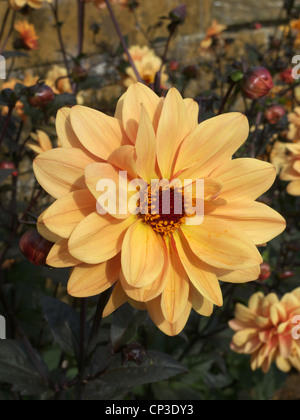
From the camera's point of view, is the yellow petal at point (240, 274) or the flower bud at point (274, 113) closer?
the yellow petal at point (240, 274)

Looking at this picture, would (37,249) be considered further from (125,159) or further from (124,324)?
(124,324)

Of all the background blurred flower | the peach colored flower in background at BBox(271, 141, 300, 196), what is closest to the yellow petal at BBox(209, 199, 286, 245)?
the peach colored flower in background at BBox(271, 141, 300, 196)

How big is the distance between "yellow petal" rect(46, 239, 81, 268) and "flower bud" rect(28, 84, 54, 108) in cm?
70

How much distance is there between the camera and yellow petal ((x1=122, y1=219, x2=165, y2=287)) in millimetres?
679

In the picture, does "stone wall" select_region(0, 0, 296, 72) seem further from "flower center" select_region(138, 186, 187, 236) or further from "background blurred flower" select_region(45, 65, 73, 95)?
"flower center" select_region(138, 186, 187, 236)

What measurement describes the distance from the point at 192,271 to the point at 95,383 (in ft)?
1.79

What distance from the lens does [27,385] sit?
43.1 inches

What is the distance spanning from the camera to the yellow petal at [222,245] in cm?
72

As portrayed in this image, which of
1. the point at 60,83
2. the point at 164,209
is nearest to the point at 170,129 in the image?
the point at 164,209

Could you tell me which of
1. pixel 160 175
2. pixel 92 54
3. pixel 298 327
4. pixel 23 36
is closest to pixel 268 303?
pixel 298 327

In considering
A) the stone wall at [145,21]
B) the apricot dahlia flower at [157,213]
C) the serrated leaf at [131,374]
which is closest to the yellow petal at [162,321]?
the apricot dahlia flower at [157,213]

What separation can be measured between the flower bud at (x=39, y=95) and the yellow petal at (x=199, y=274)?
2.31 ft

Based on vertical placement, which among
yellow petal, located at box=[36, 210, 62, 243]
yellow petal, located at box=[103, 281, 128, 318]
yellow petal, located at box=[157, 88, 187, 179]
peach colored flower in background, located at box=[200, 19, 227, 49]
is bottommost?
yellow petal, located at box=[103, 281, 128, 318]

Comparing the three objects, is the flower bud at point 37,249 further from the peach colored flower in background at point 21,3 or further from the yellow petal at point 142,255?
the peach colored flower in background at point 21,3
